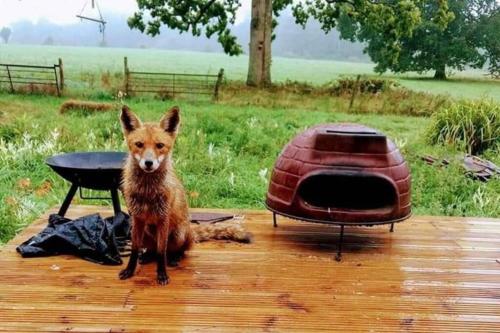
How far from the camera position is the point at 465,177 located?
5.75 meters

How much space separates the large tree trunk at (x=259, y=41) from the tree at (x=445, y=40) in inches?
124

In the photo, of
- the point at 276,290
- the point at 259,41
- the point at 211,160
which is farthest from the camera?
the point at 259,41

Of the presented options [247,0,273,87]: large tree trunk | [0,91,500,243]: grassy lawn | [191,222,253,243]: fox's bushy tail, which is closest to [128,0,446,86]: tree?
[247,0,273,87]: large tree trunk

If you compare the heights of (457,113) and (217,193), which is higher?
(457,113)

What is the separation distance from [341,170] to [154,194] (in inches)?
42.4

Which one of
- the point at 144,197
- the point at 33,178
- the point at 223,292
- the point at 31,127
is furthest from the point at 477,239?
the point at 31,127

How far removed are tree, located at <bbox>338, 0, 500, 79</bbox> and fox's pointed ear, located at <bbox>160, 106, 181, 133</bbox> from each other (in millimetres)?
9983

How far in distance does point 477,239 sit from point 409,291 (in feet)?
3.81

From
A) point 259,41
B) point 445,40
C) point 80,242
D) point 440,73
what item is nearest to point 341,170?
point 80,242

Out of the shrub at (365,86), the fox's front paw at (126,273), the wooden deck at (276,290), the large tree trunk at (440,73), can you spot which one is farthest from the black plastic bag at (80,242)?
the shrub at (365,86)

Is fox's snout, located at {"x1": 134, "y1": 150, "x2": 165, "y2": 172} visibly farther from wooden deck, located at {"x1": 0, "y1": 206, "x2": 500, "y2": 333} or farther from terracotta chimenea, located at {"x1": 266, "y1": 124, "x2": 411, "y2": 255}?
terracotta chimenea, located at {"x1": 266, "y1": 124, "x2": 411, "y2": 255}

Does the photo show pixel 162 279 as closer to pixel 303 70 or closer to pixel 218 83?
pixel 218 83

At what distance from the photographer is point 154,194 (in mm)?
2584

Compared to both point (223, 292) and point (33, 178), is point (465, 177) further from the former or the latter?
point (33, 178)
